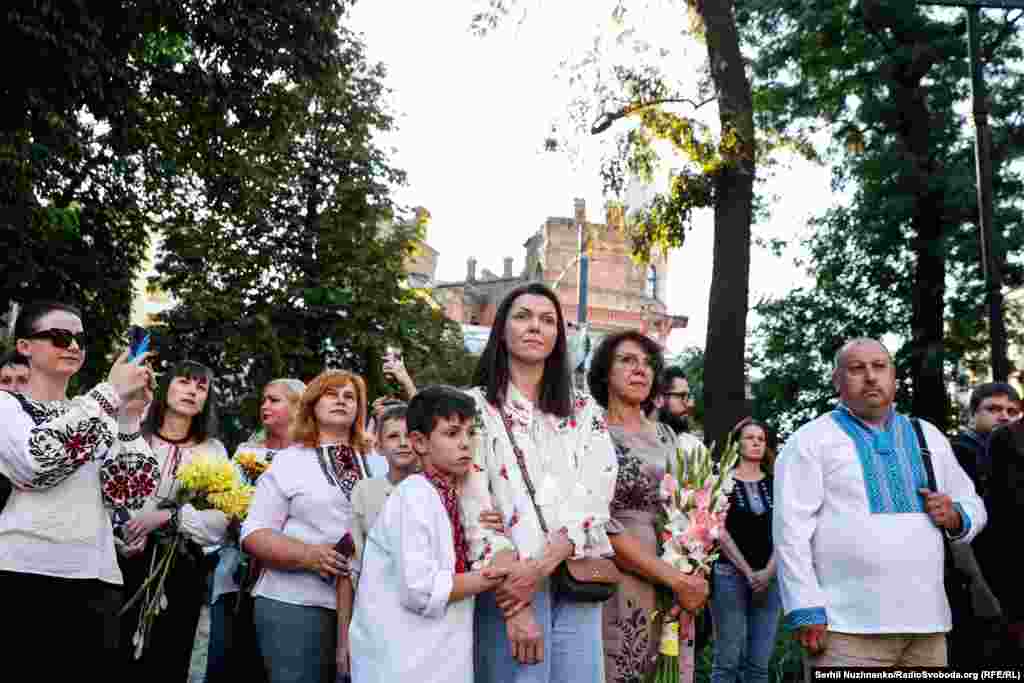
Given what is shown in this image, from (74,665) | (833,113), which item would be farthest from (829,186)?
(74,665)

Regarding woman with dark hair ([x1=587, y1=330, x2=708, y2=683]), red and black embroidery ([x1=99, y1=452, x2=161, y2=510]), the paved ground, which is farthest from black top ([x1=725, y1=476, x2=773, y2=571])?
red and black embroidery ([x1=99, y1=452, x2=161, y2=510])

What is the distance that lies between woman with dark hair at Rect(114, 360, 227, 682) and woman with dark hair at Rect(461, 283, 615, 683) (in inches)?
71.7

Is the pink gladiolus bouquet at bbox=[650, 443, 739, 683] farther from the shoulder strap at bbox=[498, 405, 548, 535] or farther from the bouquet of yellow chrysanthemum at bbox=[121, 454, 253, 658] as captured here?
the bouquet of yellow chrysanthemum at bbox=[121, 454, 253, 658]

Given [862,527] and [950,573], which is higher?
[862,527]

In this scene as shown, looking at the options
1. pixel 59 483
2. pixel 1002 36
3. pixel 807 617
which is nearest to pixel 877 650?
pixel 807 617

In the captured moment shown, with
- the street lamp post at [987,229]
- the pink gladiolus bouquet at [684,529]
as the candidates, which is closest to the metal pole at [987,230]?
the street lamp post at [987,229]

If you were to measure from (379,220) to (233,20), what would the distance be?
39.9ft

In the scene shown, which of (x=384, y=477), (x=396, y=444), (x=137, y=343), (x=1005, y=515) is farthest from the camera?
(x=396, y=444)

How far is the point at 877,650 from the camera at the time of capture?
4703 millimetres

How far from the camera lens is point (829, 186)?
19.3 metres

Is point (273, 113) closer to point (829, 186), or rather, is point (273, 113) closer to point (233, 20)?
point (233, 20)

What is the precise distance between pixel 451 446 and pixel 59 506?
68.5 inches

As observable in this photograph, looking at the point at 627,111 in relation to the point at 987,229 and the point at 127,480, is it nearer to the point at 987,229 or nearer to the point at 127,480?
the point at 987,229

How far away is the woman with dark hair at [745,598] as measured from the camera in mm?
7273
